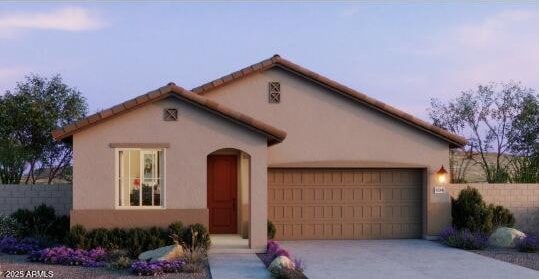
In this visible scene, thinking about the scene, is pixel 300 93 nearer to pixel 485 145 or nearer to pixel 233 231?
pixel 233 231

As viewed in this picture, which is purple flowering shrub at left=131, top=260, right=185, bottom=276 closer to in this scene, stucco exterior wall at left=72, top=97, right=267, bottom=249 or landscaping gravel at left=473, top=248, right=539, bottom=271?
stucco exterior wall at left=72, top=97, right=267, bottom=249

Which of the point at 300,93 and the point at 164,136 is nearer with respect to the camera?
the point at 164,136

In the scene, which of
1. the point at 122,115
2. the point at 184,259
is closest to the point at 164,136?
the point at 122,115

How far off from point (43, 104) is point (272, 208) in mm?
8759

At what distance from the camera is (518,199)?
21141 mm

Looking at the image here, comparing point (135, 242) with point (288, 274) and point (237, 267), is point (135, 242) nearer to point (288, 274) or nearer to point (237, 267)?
point (237, 267)

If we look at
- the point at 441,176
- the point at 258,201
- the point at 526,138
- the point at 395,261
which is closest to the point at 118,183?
the point at 258,201

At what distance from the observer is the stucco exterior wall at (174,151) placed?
55.3 ft

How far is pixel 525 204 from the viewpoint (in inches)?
833

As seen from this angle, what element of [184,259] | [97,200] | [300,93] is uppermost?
[300,93]

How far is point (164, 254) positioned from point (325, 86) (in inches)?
273

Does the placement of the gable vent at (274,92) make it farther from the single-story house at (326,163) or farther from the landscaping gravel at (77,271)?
the landscaping gravel at (77,271)

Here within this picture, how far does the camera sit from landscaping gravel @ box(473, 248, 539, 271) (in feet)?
52.5

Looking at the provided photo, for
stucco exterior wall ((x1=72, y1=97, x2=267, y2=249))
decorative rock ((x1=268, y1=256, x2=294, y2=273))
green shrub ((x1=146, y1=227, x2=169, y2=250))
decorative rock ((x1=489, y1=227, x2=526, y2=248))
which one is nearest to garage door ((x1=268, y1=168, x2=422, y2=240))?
decorative rock ((x1=489, y1=227, x2=526, y2=248))
